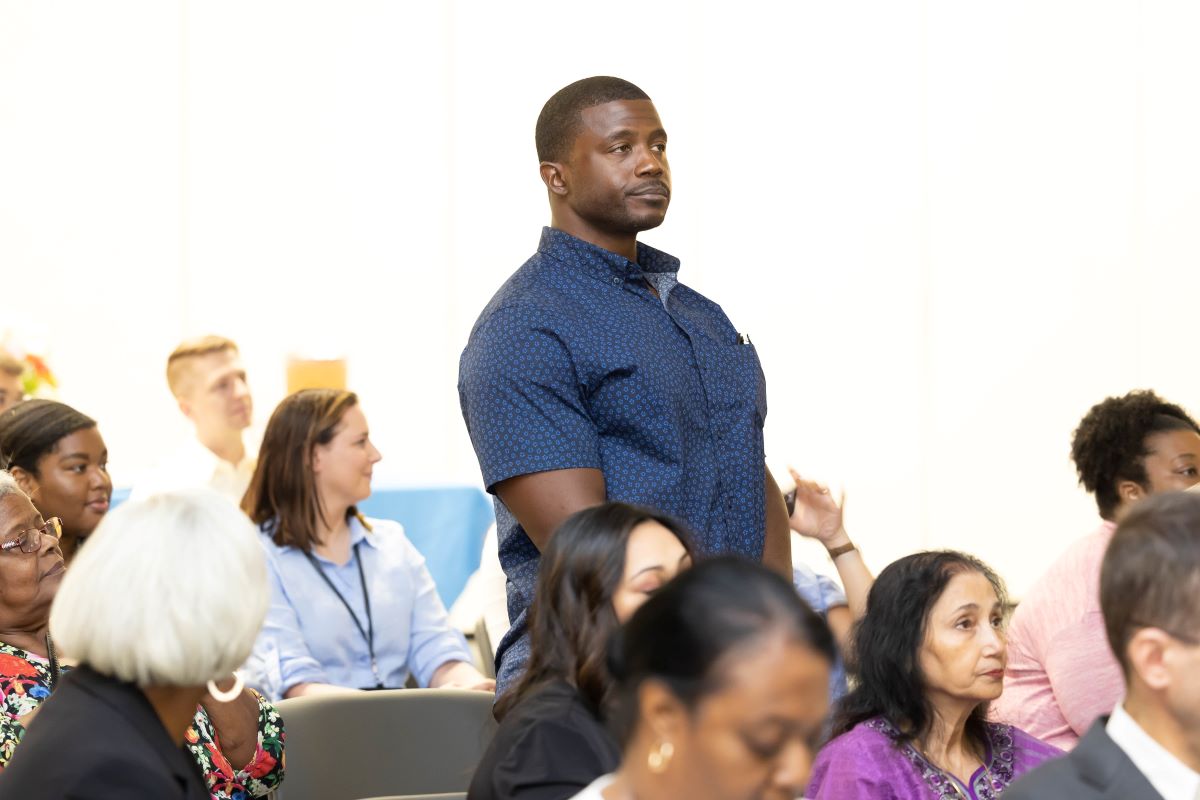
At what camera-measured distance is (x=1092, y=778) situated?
1570mm

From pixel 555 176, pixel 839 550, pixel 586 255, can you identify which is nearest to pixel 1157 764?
pixel 586 255

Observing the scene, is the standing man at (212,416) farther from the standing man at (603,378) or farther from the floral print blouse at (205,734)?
the standing man at (603,378)

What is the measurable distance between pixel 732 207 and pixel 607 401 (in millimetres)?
4321

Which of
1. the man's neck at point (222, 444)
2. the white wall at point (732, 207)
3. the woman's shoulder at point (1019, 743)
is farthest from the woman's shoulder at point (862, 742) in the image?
the white wall at point (732, 207)

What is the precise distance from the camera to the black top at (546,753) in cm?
179

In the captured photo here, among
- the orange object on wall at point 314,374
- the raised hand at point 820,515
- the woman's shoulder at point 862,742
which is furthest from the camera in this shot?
the orange object on wall at point 314,374

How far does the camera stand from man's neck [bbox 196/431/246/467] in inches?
202

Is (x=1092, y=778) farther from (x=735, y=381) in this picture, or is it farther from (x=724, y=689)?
(x=735, y=381)

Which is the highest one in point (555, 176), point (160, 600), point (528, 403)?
point (555, 176)

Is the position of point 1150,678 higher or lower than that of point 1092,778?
higher

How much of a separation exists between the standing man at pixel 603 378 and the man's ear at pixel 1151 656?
0.87 m

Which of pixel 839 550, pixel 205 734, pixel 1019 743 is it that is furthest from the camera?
pixel 839 550

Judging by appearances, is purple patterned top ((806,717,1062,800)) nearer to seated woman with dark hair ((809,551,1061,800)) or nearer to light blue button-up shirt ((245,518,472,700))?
seated woman with dark hair ((809,551,1061,800))

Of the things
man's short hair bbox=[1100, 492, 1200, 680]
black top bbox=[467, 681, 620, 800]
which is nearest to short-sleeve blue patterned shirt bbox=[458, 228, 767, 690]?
black top bbox=[467, 681, 620, 800]
